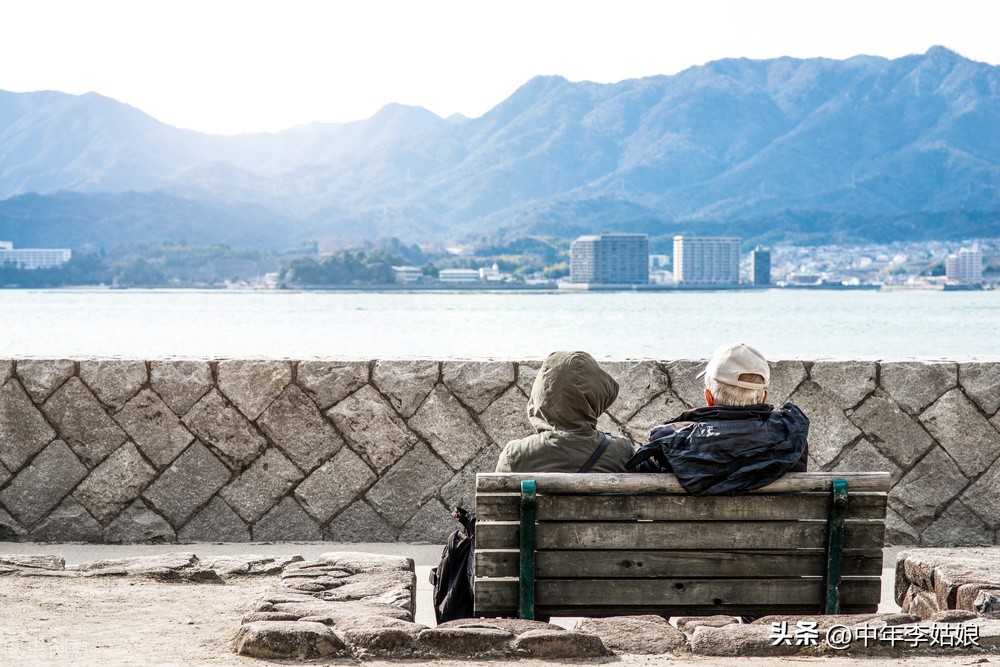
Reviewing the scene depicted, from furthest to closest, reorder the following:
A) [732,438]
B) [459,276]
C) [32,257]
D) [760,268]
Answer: [760,268] < [32,257] < [459,276] < [732,438]

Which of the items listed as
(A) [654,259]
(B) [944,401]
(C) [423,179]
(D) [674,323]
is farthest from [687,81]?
(B) [944,401]

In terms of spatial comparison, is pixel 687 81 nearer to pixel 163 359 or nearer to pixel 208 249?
pixel 208 249

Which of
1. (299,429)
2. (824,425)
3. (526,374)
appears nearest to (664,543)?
(526,374)

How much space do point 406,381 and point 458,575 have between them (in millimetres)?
→ 1745

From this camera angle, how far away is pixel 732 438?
9.07ft

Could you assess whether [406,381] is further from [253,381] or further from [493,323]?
[493,323]

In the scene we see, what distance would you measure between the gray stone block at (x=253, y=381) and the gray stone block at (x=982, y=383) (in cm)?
302

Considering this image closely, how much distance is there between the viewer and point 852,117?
126 metres

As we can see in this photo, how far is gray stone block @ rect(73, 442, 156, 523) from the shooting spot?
15.8 ft

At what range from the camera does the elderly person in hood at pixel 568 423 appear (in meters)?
3.01

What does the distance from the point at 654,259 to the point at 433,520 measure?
7318 centimetres

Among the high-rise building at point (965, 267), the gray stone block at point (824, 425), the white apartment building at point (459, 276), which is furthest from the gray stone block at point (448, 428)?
the high-rise building at point (965, 267)

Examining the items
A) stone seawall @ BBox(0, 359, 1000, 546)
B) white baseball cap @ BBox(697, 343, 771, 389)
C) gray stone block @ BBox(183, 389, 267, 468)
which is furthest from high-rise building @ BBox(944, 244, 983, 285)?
white baseball cap @ BBox(697, 343, 771, 389)

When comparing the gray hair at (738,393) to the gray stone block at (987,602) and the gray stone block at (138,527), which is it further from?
the gray stone block at (138,527)
